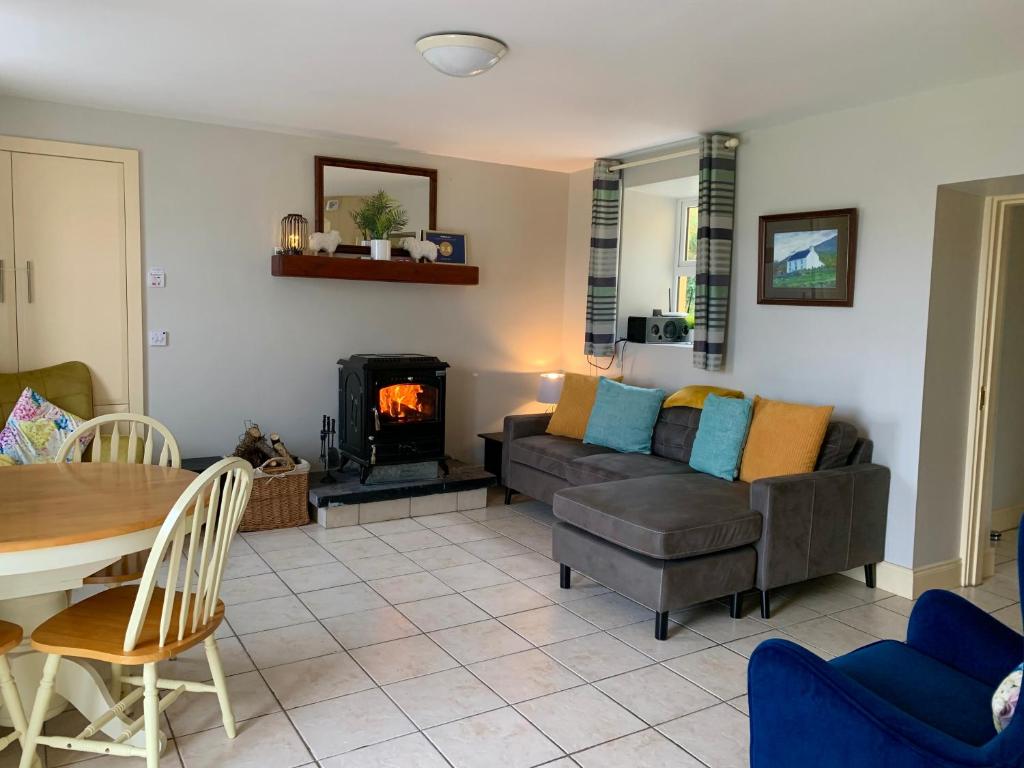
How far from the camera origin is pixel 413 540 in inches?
176

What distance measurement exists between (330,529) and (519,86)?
2.67 metres

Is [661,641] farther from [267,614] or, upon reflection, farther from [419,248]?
[419,248]

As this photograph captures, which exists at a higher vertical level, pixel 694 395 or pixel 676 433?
pixel 694 395

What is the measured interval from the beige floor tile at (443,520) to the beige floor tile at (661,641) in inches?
67.5

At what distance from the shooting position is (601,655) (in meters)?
3.07

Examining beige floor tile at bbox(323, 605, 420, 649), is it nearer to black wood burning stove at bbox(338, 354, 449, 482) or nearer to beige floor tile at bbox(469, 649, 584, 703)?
beige floor tile at bbox(469, 649, 584, 703)

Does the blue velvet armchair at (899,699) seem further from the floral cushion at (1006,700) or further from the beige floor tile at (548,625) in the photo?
the beige floor tile at (548,625)

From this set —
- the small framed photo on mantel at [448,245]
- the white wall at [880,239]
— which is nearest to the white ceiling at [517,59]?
the white wall at [880,239]

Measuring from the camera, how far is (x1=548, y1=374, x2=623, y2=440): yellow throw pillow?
512 cm

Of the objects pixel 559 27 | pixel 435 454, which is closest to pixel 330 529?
pixel 435 454

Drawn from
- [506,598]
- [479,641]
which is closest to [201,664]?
[479,641]

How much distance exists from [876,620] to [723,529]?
87 centimetres

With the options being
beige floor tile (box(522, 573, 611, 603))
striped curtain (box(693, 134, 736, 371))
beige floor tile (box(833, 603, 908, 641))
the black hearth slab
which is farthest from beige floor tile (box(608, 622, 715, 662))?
the black hearth slab

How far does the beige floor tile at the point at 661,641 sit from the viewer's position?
3.12 metres
